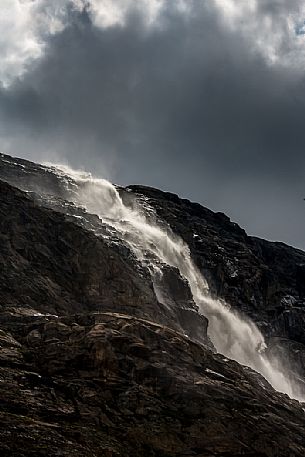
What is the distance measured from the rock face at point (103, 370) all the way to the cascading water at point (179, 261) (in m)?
11.8

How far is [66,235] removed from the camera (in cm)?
5303

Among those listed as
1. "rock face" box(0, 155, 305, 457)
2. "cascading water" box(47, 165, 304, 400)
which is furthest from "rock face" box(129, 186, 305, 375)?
"rock face" box(0, 155, 305, 457)

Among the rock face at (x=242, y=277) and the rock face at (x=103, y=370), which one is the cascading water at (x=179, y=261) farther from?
the rock face at (x=103, y=370)

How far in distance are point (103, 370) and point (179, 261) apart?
46.6 m

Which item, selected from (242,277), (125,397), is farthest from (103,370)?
(242,277)

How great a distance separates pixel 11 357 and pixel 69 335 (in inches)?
157

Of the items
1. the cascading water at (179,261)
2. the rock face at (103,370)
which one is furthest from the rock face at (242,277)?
the rock face at (103,370)

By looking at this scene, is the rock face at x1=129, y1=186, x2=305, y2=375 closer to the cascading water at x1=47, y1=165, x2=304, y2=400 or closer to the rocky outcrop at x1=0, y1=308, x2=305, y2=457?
the cascading water at x1=47, y1=165, x2=304, y2=400

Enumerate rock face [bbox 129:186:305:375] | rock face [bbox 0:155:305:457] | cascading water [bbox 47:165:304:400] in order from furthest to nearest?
rock face [bbox 129:186:305:375]
cascading water [bbox 47:165:304:400]
rock face [bbox 0:155:305:457]

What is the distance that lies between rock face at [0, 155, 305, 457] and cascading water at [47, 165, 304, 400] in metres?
11.8

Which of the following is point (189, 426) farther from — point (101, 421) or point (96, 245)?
point (96, 245)

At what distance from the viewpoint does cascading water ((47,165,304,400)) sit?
221 feet

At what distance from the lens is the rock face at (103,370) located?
2492 cm

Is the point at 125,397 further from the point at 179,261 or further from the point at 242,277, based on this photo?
the point at 242,277
